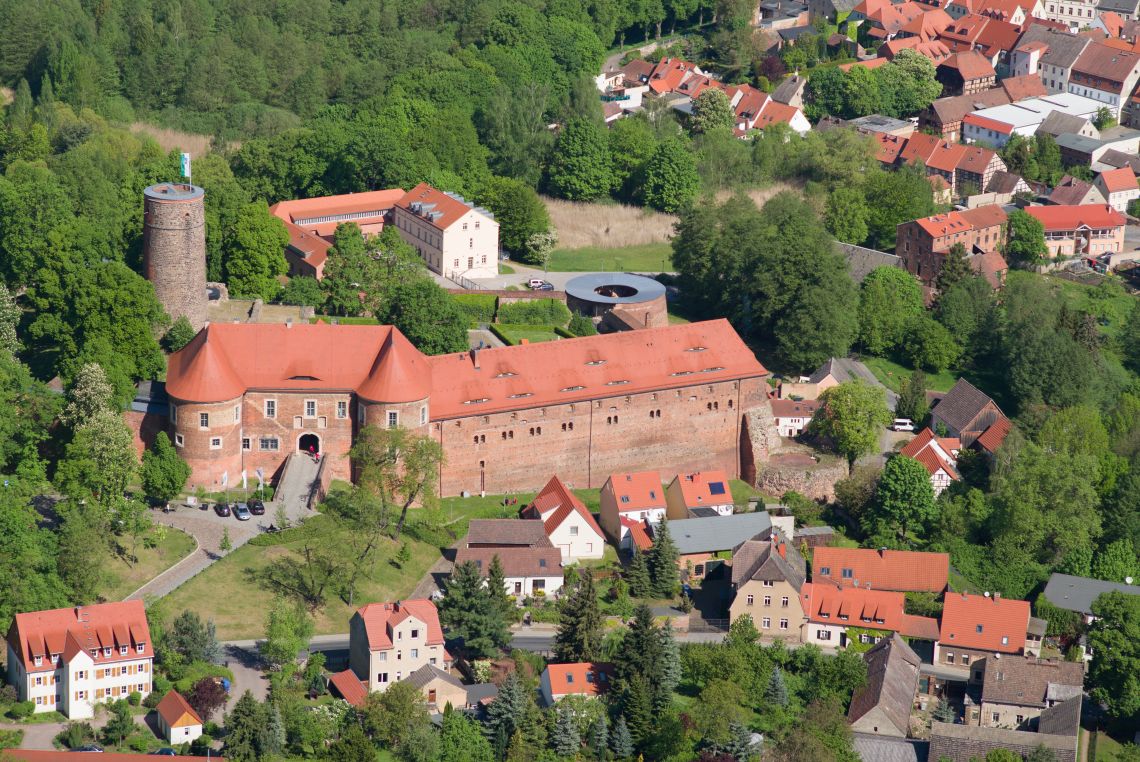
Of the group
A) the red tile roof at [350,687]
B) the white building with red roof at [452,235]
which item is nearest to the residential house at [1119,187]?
the white building with red roof at [452,235]

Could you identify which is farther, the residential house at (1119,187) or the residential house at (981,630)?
the residential house at (1119,187)

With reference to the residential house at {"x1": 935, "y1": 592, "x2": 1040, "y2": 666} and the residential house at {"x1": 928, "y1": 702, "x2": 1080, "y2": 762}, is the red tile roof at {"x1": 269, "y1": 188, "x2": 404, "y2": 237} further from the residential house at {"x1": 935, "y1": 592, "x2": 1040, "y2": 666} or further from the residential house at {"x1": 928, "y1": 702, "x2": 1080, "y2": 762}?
the residential house at {"x1": 928, "y1": 702, "x2": 1080, "y2": 762}

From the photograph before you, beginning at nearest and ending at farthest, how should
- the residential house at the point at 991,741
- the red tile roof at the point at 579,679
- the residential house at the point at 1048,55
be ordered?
the residential house at the point at 991,741 < the red tile roof at the point at 579,679 < the residential house at the point at 1048,55

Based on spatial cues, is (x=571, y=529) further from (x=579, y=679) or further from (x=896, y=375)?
(x=896, y=375)

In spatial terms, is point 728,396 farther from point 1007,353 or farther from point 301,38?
point 301,38

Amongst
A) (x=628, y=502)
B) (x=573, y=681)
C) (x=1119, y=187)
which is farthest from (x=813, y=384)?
(x=1119, y=187)

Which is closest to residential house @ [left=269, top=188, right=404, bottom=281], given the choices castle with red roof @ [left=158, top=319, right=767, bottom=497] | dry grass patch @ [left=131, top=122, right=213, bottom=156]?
dry grass patch @ [left=131, top=122, right=213, bottom=156]

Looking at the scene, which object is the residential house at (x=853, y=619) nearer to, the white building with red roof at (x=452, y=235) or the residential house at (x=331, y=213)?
the white building with red roof at (x=452, y=235)
